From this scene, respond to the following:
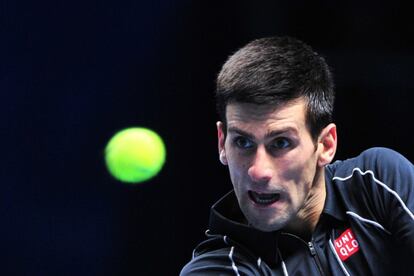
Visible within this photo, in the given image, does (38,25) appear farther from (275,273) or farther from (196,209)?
(275,273)

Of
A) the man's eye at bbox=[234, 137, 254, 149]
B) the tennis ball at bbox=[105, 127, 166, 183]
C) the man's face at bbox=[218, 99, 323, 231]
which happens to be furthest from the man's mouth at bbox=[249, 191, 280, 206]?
the tennis ball at bbox=[105, 127, 166, 183]

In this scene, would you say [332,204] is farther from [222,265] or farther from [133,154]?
[133,154]

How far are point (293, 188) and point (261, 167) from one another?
131 mm

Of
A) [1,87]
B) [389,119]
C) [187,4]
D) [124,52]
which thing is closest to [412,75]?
[389,119]

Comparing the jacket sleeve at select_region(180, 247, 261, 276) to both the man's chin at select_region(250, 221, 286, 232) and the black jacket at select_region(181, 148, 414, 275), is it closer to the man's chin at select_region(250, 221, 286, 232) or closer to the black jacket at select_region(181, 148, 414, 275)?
the black jacket at select_region(181, 148, 414, 275)

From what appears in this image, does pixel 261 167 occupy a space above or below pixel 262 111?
below

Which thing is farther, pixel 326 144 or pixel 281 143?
pixel 326 144

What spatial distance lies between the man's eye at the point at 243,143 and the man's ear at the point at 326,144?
9.0 inches

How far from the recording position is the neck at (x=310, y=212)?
2256 mm

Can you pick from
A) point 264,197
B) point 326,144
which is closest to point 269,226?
point 264,197

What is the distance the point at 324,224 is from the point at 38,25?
184 centimetres

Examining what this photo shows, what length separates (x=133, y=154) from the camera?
3623mm

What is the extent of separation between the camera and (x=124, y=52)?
3.62 metres

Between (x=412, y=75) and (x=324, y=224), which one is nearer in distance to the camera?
(x=324, y=224)
